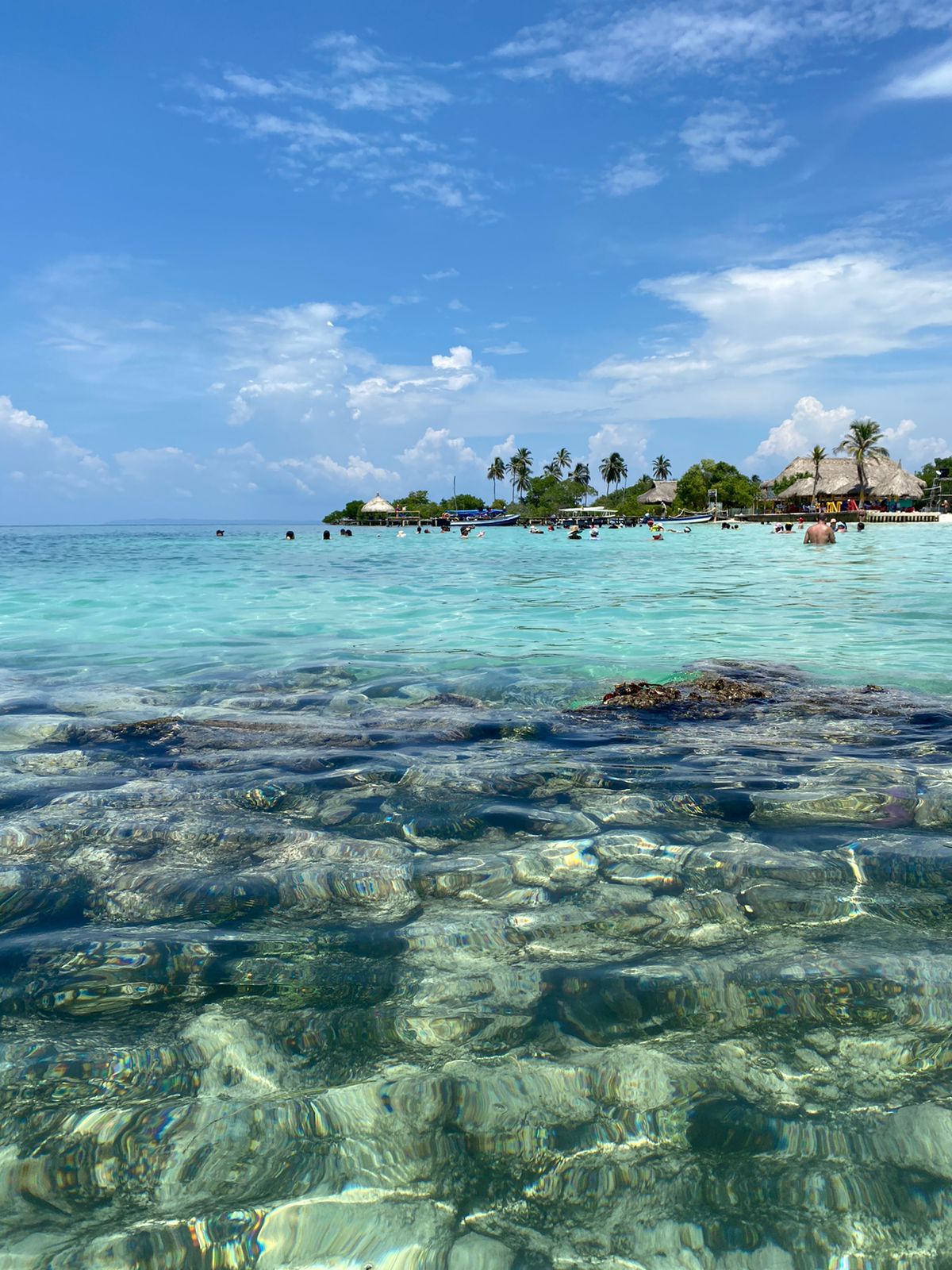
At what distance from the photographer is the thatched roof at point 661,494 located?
11131 centimetres

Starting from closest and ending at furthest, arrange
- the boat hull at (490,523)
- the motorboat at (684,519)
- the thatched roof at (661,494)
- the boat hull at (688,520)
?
the boat hull at (688,520)
the motorboat at (684,519)
the boat hull at (490,523)
the thatched roof at (661,494)

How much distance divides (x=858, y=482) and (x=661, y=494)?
28.6m

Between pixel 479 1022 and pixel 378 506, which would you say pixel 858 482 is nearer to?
pixel 378 506

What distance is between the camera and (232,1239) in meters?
1.73

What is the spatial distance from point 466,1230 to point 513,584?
66.5 ft

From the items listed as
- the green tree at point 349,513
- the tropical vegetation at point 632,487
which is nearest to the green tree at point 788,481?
the tropical vegetation at point 632,487

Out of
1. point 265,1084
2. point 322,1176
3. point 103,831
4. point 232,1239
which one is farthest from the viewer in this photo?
point 103,831

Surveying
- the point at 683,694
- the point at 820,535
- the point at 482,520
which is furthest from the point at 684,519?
the point at 683,694

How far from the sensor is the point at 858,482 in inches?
3477

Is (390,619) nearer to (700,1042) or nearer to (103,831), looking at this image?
(103,831)

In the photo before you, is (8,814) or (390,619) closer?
(8,814)

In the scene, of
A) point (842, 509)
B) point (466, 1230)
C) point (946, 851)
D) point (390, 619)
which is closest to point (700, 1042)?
point (466, 1230)

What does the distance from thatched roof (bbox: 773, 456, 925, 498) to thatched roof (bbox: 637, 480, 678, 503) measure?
22451 millimetres

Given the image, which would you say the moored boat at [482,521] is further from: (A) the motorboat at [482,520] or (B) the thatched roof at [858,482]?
(B) the thatched roof at [858,482]
